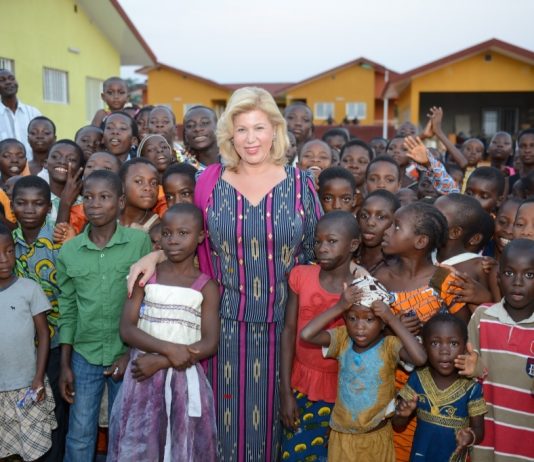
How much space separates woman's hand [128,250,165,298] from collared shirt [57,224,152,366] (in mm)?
214

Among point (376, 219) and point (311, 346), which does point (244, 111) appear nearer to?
point (376, 219)

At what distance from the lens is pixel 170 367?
2.69 meters

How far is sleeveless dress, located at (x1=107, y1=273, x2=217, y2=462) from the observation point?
2.69 meters

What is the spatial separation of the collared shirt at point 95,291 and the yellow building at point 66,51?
9512mm

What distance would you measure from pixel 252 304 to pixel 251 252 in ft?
0.87

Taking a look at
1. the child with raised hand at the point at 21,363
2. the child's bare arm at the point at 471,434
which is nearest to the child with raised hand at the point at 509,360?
the child's bare arm at the point at 471,434

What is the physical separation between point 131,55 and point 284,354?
51.0 ft

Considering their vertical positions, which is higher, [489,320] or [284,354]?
[489,320]

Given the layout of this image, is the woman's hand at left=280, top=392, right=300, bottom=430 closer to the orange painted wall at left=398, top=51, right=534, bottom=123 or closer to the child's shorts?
the child's shorts

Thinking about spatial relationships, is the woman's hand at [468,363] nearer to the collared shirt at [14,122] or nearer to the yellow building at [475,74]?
the collared shirt at [14,122]

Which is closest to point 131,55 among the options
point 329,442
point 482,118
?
point 482,118

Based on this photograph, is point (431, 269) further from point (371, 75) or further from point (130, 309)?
point (371, 75)

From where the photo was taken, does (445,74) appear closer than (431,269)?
No

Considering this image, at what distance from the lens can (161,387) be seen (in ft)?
8.90
